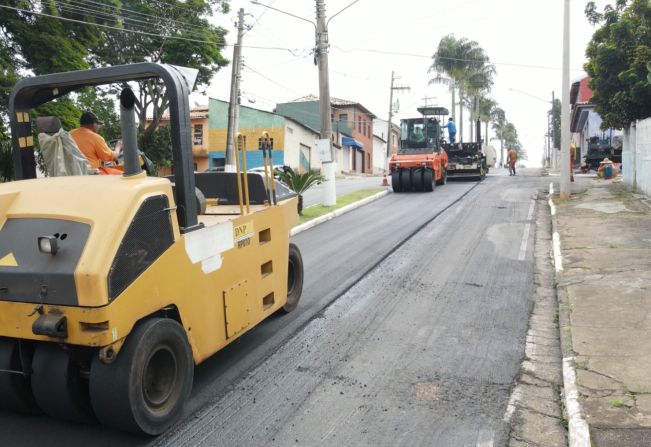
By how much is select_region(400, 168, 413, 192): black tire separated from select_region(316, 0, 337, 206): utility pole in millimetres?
3877

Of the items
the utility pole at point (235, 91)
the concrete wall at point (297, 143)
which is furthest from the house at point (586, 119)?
the utility pole at point (235, 91)

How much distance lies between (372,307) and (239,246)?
2.56 metres

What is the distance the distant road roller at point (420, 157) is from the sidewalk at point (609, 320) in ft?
27.5

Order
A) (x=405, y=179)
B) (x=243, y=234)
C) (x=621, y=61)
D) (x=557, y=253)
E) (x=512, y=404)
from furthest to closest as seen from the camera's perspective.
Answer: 1. (x=405, y=179)
2. (x=621, y=61)
3. (x=557, y=253)
4. (x=243, y=234)
5. (x=512, y=404)

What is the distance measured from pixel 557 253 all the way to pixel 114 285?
7.81m

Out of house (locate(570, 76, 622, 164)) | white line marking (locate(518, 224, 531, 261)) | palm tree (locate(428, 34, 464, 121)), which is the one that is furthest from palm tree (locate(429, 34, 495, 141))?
white line marking (locate(518, 224, 531, 261))

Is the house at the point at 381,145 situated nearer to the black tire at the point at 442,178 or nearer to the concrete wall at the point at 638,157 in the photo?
the black tire at the point at 442,178

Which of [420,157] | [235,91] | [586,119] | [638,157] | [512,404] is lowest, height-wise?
[512,404]

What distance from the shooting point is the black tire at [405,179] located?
68.1 ft

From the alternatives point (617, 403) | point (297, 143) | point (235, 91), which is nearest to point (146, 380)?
point (617, 403)

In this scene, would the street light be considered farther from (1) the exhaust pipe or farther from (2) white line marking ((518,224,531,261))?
(1) the exhaust pipe

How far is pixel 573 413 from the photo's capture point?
13.6 feet

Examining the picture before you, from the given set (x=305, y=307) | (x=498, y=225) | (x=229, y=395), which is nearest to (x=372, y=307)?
(x=305, y=307)

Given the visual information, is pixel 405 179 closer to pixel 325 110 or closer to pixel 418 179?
pixel 418 179
